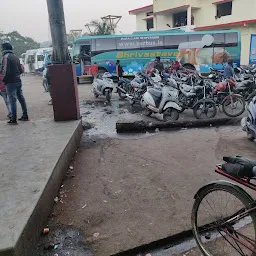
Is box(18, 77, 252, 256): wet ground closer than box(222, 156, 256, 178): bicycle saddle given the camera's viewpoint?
No

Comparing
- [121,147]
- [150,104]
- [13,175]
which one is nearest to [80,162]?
[121,147]

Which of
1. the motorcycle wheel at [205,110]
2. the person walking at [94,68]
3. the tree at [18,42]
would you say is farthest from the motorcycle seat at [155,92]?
the tree at [18,42]

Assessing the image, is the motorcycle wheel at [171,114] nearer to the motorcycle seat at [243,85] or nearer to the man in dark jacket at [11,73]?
the motorcycle seat at [243,85]

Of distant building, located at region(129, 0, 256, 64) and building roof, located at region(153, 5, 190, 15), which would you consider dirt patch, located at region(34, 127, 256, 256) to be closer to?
distant building, located at region(129, 0, 256, 64)

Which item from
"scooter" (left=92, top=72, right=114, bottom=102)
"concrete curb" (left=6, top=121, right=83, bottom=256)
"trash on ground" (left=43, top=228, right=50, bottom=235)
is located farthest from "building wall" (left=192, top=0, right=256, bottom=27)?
"trash on ground" (left=43, top=228, right=50, bottom=235)

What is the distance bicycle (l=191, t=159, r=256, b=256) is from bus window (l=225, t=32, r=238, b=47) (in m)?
16.0

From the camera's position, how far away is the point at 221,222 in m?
2.24

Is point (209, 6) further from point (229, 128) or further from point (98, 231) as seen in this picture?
point (98, 231)

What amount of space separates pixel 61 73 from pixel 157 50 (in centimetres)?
1219

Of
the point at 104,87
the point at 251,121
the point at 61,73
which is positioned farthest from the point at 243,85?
the point at 61,73

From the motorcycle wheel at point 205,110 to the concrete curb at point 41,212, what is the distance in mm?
3901

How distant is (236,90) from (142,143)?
441 cm

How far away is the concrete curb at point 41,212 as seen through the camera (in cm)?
213

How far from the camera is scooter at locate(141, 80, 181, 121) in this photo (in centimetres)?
685
